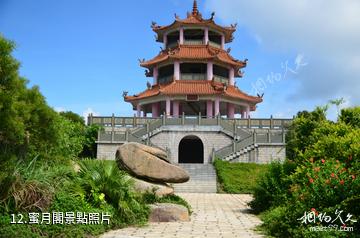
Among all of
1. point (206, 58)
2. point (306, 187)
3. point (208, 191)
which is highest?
point (206, 58)

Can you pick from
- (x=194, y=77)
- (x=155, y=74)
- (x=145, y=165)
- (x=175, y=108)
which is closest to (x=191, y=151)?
(x=175, y=108)

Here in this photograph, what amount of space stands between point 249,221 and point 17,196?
6.36 metres

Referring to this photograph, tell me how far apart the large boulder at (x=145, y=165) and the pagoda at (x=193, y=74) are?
21.5 m

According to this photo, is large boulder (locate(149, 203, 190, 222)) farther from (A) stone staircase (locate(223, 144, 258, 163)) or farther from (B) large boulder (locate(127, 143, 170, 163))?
(A) stone staircase (locate(223, 144, 258, 163))

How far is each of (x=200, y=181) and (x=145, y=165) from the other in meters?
13.4

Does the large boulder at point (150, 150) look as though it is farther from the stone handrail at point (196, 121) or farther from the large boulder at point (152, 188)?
the stone handrail at point (196, 121)

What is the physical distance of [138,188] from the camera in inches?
499

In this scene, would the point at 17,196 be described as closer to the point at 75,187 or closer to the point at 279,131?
the point at 75,187

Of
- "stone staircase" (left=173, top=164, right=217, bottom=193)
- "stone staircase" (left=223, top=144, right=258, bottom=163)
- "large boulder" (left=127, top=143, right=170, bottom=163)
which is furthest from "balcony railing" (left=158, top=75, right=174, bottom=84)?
"large boulder" (left=127, top=143, right=170, bottom=163)

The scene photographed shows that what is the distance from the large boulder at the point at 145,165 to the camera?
12859 mm

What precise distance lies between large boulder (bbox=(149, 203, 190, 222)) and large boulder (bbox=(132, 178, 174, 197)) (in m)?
0.93

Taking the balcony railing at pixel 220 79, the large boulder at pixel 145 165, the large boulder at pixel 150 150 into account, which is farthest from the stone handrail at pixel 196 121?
the large boulder at pixel 145 165

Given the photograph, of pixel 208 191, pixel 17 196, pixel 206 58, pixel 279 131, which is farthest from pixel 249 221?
pixel 206 58

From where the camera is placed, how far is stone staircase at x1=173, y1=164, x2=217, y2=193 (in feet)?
81.5
